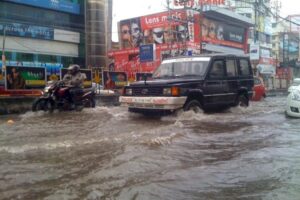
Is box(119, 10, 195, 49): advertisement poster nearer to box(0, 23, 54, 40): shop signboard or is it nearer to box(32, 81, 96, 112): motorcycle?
box(0, 23, 54, 40): shop signboard

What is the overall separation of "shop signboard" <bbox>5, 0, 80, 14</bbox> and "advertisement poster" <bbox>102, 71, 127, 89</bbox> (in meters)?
15.5

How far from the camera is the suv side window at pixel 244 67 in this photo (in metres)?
11.3

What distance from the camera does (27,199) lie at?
3371 mm

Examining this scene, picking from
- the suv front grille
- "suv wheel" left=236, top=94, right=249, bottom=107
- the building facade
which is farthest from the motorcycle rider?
the building facade

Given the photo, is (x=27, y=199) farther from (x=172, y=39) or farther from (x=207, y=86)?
(x=172, y=39)

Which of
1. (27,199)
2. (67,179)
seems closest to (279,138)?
(67,179)

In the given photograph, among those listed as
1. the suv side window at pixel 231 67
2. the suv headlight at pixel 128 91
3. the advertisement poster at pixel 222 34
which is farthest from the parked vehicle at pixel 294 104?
the advertisement poster at pixel 222 34

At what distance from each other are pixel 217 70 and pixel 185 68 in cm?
90

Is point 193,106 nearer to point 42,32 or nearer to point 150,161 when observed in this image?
point 150,161

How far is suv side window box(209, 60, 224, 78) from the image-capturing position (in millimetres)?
9859

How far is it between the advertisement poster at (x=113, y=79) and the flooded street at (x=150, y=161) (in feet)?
32.0

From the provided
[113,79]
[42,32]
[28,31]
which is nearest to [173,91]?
[113,79]

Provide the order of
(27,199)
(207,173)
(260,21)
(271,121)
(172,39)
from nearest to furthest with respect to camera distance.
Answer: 1. (27,199)
2. (207,173)
3. (271,121)
4. (172,39)
5. (260,21)

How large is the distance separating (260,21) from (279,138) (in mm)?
51060
